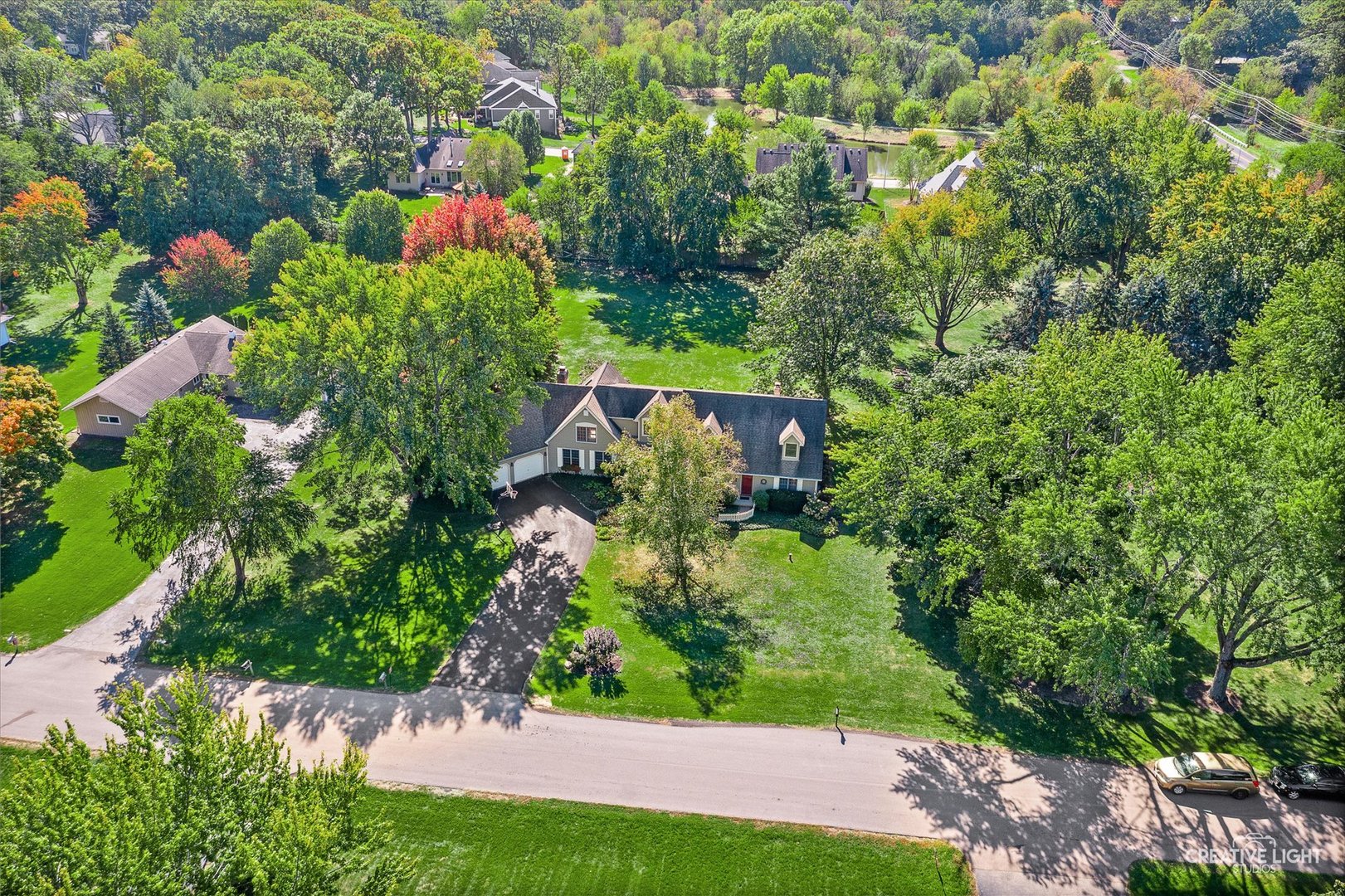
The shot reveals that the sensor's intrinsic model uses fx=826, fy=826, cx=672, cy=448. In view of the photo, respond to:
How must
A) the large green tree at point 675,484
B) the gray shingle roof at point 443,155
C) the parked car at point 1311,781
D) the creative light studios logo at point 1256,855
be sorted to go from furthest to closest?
the gray shingle roof at point 443,155
the large green tree at point 675,484
the parked car at point 1311,781
the creative light studios logo at point 1256,855

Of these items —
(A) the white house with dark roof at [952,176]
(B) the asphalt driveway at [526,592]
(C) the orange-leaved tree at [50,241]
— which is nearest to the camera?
(B) the asphalt driveway at [526,592]

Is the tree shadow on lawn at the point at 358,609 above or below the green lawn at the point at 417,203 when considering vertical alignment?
below

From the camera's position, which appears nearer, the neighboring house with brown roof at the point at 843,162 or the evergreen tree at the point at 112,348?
the evergreen tree at the point at 112,348

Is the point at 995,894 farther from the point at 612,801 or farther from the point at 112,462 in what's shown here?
the point at 112,462

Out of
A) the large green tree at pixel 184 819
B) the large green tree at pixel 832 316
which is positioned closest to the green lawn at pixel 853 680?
the large green tree at pixel 184 819

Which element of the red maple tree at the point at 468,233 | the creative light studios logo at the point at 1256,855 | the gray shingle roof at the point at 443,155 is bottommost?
the creative light studios logo at the point at 1256,855

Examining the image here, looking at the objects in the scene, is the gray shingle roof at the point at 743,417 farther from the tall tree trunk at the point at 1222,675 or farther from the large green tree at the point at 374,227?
the large green tree at the point at 374,227

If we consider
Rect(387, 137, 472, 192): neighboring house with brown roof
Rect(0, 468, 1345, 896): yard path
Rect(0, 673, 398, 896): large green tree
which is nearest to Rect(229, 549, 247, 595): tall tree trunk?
Rect(0, 468, 1345, 896): yard path
